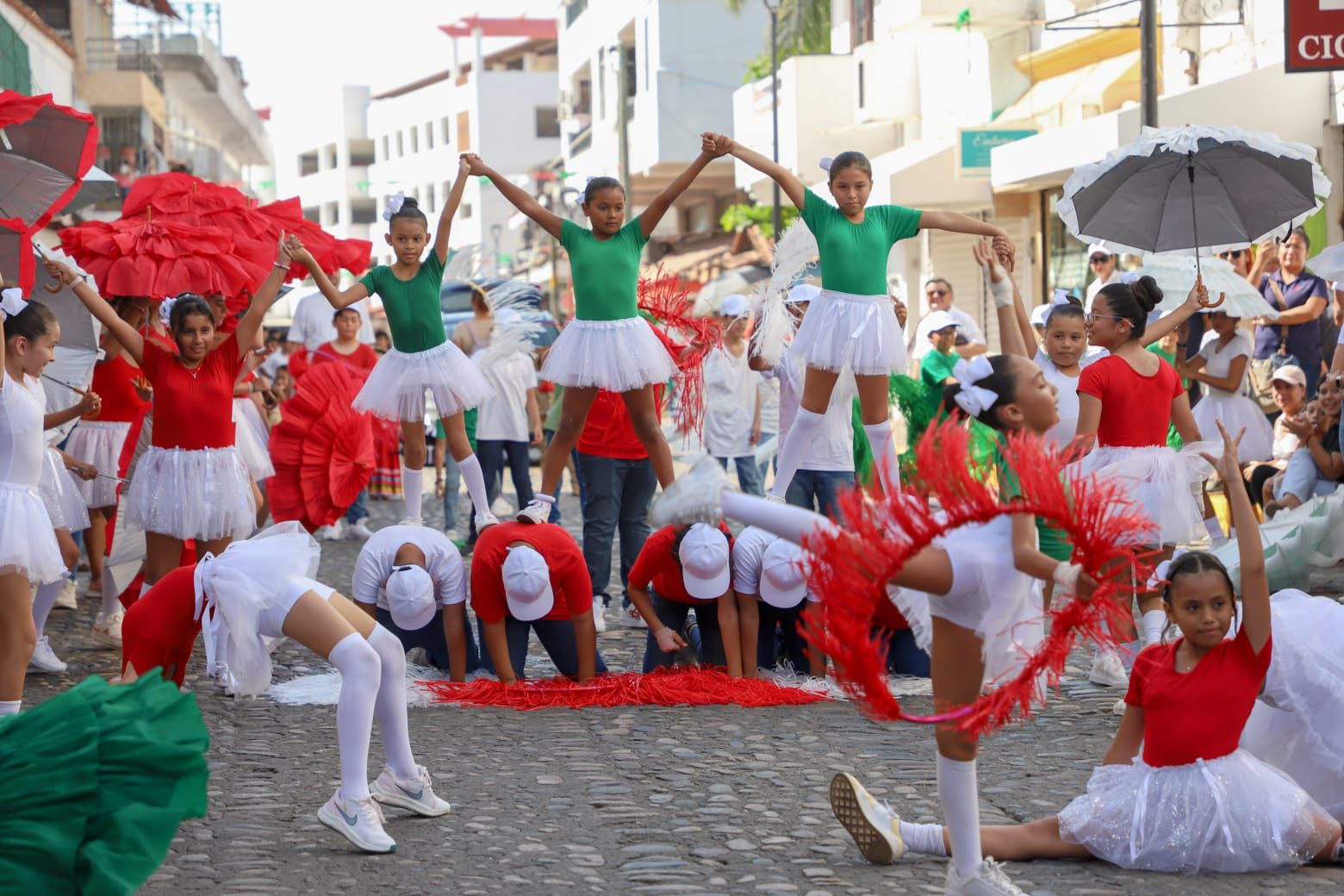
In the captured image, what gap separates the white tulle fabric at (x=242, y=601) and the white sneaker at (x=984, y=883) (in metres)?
1.99

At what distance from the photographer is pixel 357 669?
4867mm

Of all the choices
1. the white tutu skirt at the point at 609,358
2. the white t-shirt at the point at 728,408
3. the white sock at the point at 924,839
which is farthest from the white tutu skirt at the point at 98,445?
the white sock at the point at 924,839

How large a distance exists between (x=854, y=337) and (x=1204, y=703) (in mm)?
3112

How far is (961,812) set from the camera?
4.27 m

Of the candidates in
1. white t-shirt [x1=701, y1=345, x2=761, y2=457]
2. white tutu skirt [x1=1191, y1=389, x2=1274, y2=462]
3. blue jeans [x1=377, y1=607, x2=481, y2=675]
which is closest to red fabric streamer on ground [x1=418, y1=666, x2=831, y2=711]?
blue jeans [x1=377, y1=607, x2=481, y2=675]

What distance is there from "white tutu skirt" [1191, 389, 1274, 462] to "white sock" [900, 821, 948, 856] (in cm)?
628

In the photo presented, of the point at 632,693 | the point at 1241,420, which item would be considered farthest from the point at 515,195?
the point at 1241,420

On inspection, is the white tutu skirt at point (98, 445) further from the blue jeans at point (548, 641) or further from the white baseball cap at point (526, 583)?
the white baseball cap at point (526, 583)

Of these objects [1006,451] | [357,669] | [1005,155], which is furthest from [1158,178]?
[1005,155]

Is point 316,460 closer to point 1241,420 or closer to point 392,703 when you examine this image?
point 392,703

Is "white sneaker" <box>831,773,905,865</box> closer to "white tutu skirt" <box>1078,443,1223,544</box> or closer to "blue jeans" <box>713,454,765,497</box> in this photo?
"white tutu skirt" <box>1078,443,1223,544</box>

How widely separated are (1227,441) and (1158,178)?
3.90 m

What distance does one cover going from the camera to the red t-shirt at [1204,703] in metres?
4.73

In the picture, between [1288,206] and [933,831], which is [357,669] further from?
[1288,206]
